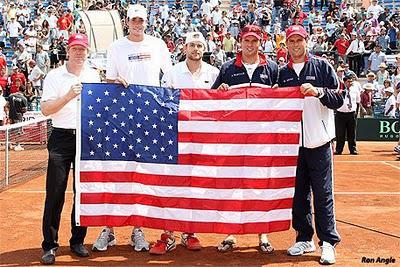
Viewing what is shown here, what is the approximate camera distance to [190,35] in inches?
296

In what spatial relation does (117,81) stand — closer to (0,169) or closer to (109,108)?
(109,108)

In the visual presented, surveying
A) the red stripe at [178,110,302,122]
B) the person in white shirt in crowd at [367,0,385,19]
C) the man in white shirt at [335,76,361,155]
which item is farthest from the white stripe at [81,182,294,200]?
the person in white shirt in crowd at [367,0,385,19]

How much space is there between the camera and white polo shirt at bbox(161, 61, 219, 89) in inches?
300

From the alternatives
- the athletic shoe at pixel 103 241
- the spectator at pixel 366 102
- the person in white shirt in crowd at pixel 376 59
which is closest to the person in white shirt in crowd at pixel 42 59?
the spectator at pixel 366 102

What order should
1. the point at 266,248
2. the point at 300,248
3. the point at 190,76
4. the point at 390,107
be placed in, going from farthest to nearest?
the point at 390,107 < the point at 190,76 < the point at 266,248 < the point at 300,248

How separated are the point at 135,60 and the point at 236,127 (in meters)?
1.33

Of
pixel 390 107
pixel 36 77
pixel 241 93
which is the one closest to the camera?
pixel 241 93

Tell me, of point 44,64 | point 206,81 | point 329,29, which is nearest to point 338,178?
point 206,81

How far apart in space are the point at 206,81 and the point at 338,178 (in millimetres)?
6396

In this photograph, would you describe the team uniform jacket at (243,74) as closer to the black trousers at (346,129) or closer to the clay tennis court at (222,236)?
the clay tennis court at (222,236)

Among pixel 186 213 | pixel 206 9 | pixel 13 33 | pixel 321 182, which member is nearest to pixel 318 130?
pixel 321 182

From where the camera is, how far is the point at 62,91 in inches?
281

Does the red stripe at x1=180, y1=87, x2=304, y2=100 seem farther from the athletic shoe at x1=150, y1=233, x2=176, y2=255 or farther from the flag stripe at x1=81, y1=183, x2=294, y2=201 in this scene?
the athletic shoe at x1=150, y1=233, x2=176, y2=255

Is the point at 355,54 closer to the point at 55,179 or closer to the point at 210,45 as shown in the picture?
the point at 210,45
